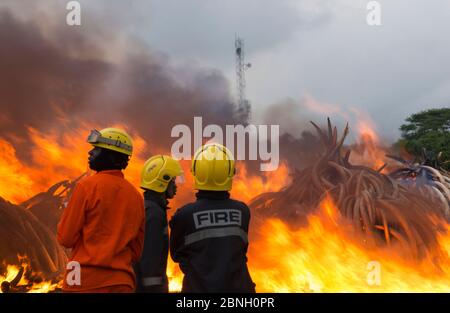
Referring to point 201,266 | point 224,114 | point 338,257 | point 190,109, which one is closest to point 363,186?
point 338,257

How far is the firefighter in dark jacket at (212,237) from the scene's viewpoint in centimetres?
337

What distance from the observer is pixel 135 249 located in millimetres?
3494

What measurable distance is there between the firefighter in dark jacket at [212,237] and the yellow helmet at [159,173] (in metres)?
0.82

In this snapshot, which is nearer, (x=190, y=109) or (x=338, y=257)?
(x=338, y=257)

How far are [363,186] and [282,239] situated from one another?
6.78 feet

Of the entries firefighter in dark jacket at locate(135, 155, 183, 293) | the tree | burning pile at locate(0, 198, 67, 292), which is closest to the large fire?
burning pile at locate(0, 198, 67, 292)

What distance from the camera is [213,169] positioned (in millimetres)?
3680

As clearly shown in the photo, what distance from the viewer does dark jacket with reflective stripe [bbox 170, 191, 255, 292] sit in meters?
3.37

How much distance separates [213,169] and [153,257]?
0.90 m

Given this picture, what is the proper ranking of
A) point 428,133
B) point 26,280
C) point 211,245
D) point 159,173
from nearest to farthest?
point 211,245 → point 159,173 → point 26,280 → point 428,133

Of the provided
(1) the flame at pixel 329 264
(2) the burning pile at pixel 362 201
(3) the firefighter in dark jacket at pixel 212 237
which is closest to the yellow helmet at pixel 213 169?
(3) the firefighter in dark jacket at pixel 212 237

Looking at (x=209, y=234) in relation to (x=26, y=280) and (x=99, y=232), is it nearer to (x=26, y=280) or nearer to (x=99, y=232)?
(x=99, y=232)

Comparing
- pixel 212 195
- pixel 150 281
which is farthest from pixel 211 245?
pixel 150 281
